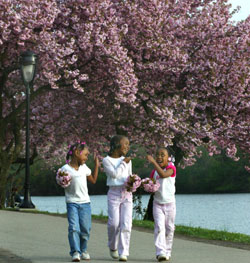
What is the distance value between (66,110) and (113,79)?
15.4 ft

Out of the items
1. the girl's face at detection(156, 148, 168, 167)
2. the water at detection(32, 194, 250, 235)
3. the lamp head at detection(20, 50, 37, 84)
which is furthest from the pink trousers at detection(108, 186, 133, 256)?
the lamp head at detection(20, 50, 37, 84)

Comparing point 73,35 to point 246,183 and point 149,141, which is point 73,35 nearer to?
point 149,141

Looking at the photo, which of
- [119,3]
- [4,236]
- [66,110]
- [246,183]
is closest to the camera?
[4,236]

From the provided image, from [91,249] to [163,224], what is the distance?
5.60 ft

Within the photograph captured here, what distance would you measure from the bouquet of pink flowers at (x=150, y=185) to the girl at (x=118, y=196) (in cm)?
27

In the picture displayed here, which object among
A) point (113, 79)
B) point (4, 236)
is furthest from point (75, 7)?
point (4, 236)

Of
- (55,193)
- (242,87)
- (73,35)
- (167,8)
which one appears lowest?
(55,193)

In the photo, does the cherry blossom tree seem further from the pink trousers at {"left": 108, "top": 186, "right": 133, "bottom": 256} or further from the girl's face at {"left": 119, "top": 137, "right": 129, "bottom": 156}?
the pink trousers at {"left": 108, "top": 186, "right": 133, "bottom": 256}

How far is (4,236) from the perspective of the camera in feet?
40.9

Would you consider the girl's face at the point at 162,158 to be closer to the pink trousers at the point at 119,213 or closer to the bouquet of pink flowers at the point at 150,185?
the bouquet of pink flowers at the point at 150,185

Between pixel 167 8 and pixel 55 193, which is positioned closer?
pixel 167 8

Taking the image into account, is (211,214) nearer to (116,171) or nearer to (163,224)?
(163,224)

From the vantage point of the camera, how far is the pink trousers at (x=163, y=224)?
9.02 m

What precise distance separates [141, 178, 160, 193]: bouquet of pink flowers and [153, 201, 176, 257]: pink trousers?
32 centimetres
